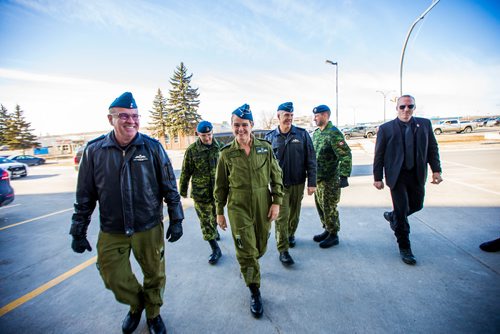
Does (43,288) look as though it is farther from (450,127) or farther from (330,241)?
(450,127)

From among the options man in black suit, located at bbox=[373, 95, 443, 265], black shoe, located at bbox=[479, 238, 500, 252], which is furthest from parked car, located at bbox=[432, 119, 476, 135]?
man in black suit, located at bbox=[373, 95, 443, 265]

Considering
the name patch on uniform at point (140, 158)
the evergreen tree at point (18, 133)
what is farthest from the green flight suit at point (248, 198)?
the evergreen tree at point (18, 133)

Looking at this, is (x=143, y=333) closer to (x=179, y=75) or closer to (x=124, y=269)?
(x=124, y=269)

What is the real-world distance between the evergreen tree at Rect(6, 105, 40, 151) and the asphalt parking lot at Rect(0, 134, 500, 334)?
169 ft

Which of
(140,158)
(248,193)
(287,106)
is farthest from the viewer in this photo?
(287,106)

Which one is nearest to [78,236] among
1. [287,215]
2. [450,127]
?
[287,215]

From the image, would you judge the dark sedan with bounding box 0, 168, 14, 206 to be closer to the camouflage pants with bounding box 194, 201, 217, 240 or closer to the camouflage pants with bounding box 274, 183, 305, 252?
the camouflage pants with bounding box 194, 201, 217, 240

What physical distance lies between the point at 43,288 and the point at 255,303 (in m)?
2.58

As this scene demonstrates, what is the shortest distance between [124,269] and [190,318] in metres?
0.78

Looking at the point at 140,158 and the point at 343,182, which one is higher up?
the point at 140,158

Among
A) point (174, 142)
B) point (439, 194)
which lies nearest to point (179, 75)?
point (174, 142)

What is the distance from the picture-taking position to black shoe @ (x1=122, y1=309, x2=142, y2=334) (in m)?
2.09

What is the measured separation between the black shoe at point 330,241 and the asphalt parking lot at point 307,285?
78mm

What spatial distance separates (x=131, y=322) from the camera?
213cm
